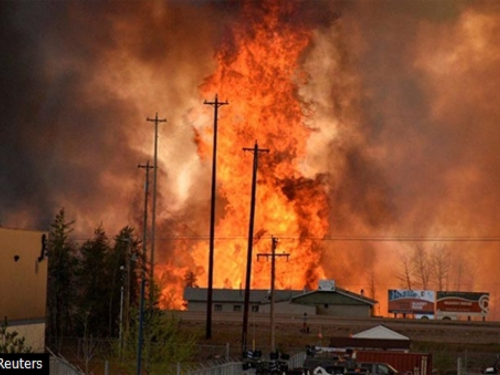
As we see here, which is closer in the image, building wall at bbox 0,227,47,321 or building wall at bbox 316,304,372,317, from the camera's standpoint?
building wall at bbox 0,227,47,321

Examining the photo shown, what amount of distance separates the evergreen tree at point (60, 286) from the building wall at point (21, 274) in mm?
71861

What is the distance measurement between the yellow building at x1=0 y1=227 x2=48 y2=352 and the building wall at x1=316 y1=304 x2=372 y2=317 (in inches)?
3474

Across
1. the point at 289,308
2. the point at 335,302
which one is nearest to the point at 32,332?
the point at 289,308

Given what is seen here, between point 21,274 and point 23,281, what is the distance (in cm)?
44

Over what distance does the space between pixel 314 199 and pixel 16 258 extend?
97.6 meters

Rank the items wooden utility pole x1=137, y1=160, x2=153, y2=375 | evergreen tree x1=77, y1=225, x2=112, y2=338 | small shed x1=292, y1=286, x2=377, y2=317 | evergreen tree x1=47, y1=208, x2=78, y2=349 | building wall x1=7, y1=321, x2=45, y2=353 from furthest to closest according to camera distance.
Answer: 1. small shed x1=292, y1=286, x2=377, y2=317
2. evergreen tree x1=47, y1=208, x2=78, y2=349
3. evergreen tree x1=77, y1=225, x2=112, y2=338
4. wooden utility pole x1=137, y1=160, x2=153, y2=375
5. building wall x1=7, y1=321, x2=45, y2=353

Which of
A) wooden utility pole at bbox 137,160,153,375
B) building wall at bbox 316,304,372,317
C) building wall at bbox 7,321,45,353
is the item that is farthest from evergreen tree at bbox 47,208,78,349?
building wall at bbox 7,321,45,353

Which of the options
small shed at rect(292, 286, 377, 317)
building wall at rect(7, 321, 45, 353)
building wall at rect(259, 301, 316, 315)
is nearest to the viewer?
building wall at rect(7, 321, 45, 353)

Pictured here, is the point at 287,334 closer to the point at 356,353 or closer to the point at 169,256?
the point at 356,353

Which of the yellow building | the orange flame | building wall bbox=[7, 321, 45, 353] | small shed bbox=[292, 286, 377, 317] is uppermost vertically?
the orange flame

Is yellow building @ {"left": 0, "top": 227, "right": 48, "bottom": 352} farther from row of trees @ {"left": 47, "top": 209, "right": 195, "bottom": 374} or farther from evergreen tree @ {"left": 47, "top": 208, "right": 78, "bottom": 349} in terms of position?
evergreen tree @ {"left": 47, "top": 208, "right": 78, "bottom": 349}

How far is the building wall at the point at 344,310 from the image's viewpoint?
426ft

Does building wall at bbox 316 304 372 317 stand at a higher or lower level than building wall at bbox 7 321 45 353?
higher

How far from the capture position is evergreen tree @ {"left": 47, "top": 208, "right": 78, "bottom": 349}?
11475cm
